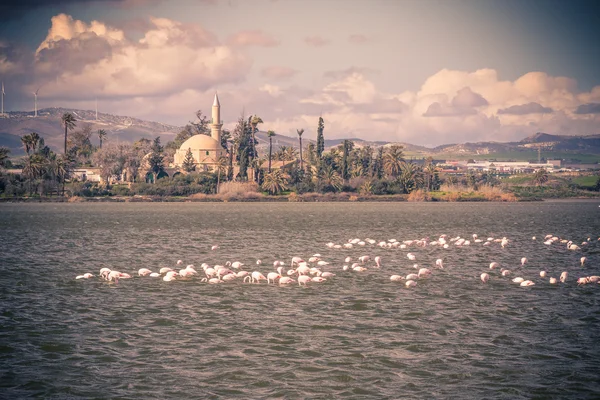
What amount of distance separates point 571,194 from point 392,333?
178m

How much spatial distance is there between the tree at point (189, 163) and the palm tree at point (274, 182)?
27820 mm

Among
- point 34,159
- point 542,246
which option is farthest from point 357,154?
point 542,246

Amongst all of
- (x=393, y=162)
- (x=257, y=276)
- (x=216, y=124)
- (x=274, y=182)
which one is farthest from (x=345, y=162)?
(x=257, y=276)

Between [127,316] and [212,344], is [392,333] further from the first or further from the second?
[127,316]

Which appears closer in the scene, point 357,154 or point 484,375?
point 484,375

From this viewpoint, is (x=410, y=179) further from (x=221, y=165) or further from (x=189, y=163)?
(x=189, y=163)

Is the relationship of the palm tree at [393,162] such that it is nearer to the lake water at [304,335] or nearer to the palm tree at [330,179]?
the palm tree at [330,179]

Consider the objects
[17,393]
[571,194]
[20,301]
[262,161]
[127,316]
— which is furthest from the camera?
[571,194]

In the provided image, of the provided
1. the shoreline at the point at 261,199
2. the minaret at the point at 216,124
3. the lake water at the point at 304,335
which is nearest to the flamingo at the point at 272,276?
the lake water at the point at 304,335

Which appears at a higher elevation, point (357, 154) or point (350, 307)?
point (357, 154)

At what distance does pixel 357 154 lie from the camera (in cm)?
16438

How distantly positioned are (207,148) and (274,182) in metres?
43.4

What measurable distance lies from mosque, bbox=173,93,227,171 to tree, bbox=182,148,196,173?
314 cm

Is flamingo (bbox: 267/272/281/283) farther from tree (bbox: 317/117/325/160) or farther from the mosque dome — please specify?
the mosque dome
